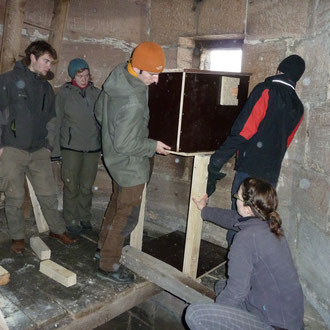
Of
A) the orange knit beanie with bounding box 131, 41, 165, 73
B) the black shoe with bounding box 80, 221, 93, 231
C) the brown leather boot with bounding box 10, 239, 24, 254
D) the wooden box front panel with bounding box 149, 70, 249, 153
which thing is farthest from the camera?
the black shoe with bounding box 80, 221, 93, 231

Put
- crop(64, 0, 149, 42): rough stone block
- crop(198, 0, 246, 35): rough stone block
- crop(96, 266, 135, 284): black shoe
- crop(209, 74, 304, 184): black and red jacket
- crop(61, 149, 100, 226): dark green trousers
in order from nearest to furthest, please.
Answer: crop(209, 74, 304, 184): black and red jacket → crop(96, 266, 135, 284): black shoe → crop(198, 0, 246, 35): rough stone block → crop(61, 149, 100, 226): dark green trousers → crop(64, 0, 149, 42): rough stone block

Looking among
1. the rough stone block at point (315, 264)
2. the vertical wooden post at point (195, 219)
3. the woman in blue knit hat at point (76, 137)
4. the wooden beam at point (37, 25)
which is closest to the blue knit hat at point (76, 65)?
the woman in blue knit hat at point (76, 137)

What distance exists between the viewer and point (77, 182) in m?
3.74

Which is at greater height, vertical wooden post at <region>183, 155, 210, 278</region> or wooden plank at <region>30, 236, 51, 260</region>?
vertical wooden post at <region>183, 155, 210, 278</region>

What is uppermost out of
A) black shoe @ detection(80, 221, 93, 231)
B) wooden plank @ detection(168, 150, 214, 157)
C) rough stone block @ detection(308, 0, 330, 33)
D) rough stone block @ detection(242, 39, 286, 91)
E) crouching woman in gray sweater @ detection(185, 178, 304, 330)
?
rough stone block @ detection(308, 0, 330, 33)

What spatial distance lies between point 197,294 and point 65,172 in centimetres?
184

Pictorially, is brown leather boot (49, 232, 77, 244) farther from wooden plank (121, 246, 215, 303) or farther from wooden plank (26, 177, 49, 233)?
wooden plank (121, 246, 215, 303)

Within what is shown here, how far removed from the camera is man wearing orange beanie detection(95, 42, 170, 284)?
8.02 feet

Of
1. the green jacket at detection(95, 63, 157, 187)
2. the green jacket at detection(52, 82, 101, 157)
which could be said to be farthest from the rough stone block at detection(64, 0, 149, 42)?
the green jacket at detection(95, 63, 157, 187)

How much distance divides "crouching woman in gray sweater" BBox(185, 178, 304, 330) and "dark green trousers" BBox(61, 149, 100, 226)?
2.12m

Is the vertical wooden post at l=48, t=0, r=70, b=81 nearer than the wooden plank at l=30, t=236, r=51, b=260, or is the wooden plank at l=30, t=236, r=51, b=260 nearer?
the wooden plank at l=30, t=236, r=51, b=260

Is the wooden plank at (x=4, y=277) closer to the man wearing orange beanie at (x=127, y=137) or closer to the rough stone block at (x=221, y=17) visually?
the man wearing orange beanie at (x=127, y=137)

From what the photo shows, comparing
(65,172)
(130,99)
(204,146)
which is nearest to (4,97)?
(65,172)

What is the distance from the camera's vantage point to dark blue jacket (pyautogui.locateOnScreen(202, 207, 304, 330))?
192 centimetres
